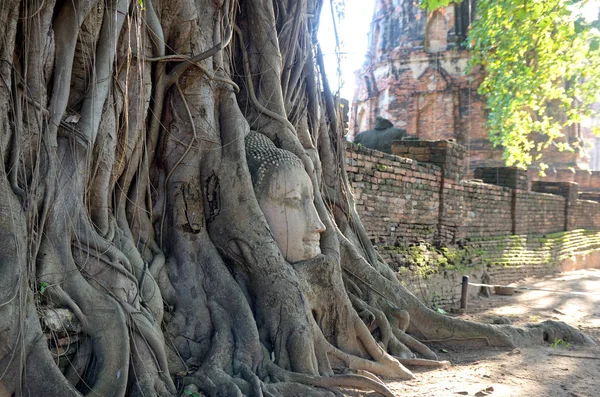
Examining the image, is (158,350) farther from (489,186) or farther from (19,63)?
(489,186)

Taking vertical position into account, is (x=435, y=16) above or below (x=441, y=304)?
above

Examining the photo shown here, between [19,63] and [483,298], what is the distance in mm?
7701

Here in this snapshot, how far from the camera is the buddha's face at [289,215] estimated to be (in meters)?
4.40

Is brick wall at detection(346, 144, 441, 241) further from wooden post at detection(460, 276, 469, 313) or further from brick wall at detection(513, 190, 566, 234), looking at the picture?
brick wall at detection(513, 190, 566, 234)

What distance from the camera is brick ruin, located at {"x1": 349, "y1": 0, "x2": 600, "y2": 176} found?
2247 centimetres

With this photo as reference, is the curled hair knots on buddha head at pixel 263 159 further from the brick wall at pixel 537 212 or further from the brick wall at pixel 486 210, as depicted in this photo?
the brick wall at pixel 537 212

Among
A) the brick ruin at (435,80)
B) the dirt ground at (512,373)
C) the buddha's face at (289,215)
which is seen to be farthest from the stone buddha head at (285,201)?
the brick ruin at (435,80)

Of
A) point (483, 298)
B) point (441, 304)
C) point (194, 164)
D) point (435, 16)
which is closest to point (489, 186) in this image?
point (483, 298)

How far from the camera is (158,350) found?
329 cm

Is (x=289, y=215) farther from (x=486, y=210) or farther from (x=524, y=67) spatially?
(x=524, y=67)

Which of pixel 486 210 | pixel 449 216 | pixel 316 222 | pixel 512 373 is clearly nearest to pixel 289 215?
pixel 316 222

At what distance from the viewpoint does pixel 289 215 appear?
4453mm

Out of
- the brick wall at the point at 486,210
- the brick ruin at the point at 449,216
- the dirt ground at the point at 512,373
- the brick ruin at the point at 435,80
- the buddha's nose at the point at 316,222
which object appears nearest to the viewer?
the dirt ground at the point at 512,373

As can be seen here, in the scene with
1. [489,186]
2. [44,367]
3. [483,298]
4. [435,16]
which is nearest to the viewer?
[44,367]
